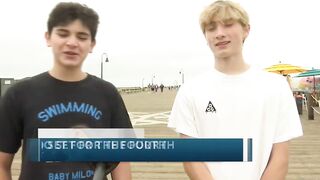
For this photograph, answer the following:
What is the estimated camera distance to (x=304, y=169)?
708 cm

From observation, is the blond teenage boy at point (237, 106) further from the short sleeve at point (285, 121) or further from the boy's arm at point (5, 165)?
the boy's arm at point (5, 165)

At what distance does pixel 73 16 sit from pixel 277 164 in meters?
1.32

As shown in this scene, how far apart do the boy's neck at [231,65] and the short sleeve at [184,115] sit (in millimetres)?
236

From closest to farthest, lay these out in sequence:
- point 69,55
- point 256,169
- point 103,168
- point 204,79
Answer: point 103,168
point 69,55
point 256,169
point 204,79

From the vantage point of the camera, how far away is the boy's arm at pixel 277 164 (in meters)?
2.21

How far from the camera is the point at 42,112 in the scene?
189 centimetres

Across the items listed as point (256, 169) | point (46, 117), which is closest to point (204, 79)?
point (256, 169)

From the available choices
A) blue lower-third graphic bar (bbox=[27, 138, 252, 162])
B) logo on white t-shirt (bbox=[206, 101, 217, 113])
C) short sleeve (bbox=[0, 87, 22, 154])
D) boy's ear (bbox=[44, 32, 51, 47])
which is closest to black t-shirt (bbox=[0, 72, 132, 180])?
short sleeve (bbox=[0, 87, 22, 154])

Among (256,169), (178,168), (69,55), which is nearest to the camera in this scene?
(69,55)

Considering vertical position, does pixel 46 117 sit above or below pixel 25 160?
above

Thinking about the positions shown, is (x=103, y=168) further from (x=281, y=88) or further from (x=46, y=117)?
(x=281, y=88)

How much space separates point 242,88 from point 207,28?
1.26 feet

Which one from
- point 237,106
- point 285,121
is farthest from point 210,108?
point 285,121

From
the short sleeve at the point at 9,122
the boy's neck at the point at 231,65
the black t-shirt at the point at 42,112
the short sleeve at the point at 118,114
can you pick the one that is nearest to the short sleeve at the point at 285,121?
the boy's neck at the point at 231,65
